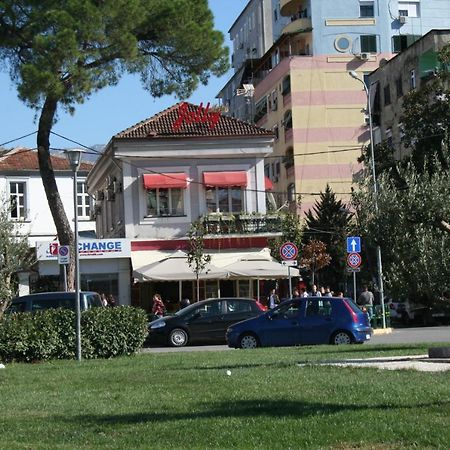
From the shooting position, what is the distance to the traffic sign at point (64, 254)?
28.5 meters

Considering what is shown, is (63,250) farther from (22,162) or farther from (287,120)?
(287,120)

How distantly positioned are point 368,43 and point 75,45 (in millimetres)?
48595

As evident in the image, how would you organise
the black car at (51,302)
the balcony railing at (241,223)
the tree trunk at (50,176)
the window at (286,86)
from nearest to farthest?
the black car at (51,302)
the tree trunk at (50,176)
the balcony railing at (241,223)
the window at (286,86)

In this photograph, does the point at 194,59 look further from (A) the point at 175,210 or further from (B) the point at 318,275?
(B) the point at 318,275

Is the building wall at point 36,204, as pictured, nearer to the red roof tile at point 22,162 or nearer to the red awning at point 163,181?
the red roof tile at point 22,162

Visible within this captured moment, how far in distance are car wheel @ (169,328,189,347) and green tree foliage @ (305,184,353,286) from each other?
23180mm

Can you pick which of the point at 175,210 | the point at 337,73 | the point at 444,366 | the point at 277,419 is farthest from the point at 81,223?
the point at 277,419

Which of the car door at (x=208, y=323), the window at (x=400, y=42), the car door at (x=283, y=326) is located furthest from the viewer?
the window at (x=400, y=42)

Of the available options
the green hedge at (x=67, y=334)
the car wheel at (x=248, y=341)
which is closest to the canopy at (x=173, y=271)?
the car wheel at (x=248, y=341)

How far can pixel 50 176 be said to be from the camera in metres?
29.5

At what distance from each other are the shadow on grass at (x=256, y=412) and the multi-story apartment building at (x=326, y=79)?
5767 centimetres

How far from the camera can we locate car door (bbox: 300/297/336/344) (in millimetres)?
27688

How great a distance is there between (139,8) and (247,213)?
63.3 ft

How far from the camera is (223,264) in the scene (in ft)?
149
